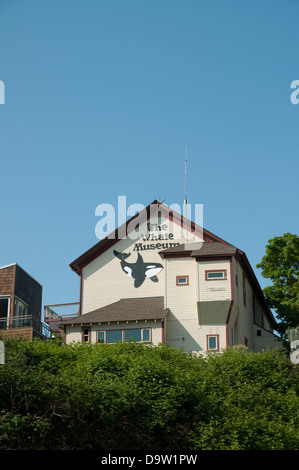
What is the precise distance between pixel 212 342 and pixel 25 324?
40.7 ft

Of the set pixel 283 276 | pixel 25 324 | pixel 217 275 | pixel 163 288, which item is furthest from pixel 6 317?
pixel 283 276

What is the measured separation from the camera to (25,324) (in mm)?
51406

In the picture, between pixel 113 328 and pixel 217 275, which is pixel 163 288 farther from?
pixel 113 328

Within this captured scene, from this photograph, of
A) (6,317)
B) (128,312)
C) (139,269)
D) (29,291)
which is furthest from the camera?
(29,291)

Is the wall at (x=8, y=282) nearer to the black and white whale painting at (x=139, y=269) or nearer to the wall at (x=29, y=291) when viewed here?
the wall at (x=29, y=291)

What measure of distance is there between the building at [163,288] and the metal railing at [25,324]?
182 cm

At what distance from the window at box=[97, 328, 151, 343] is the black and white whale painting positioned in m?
4.16

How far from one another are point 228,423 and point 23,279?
2801cm

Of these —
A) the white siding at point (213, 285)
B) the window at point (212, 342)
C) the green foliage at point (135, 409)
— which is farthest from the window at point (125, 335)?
the green foliage at point (135, 409)

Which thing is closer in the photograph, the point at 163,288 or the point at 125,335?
the point at 125,335

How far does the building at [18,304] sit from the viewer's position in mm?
49188

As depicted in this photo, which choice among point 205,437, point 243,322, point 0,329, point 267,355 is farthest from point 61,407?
point 243,322

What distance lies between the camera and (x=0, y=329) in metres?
49.7

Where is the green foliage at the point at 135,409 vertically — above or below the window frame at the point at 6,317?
below
